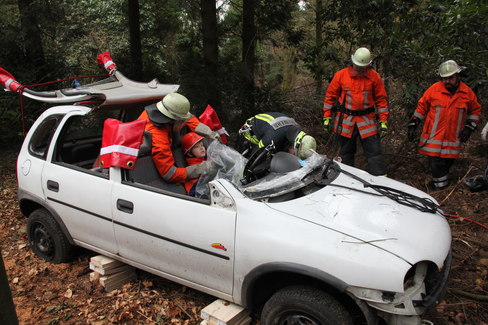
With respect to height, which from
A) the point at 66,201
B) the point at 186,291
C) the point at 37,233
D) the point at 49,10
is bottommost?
the point at 186,291

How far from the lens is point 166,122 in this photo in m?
3.52

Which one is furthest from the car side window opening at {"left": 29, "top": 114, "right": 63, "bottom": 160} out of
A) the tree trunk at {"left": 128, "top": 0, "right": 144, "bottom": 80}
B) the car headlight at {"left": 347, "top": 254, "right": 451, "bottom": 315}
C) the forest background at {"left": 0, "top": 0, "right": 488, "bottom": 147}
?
the tree trunk at {"left": 128, "top": 0, "right": 144, "bottom": 80}

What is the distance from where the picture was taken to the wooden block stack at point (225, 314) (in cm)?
266

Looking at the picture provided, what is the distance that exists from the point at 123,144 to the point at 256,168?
1.11 m

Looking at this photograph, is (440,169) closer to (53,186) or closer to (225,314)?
(225,314)

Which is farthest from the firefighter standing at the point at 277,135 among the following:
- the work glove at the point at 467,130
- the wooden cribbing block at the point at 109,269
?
the work glove at the point at 467,130

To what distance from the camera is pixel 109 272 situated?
11.4ft

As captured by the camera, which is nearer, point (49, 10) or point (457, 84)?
point (457, 84)

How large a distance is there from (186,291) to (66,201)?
138 centimetres

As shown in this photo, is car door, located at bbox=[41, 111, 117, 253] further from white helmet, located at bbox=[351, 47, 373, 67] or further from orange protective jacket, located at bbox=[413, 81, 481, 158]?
orange protective jacket, located at bbox=[413, 81, 481, 158]

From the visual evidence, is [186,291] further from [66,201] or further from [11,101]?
[11,101]

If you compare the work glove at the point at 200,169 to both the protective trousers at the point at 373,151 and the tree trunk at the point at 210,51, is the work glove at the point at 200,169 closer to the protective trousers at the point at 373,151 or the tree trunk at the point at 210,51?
the protective trousers at the point at 373,151

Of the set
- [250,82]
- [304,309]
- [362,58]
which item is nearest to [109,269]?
[304,309]

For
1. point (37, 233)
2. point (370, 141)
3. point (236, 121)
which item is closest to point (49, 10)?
point (236, 121)
